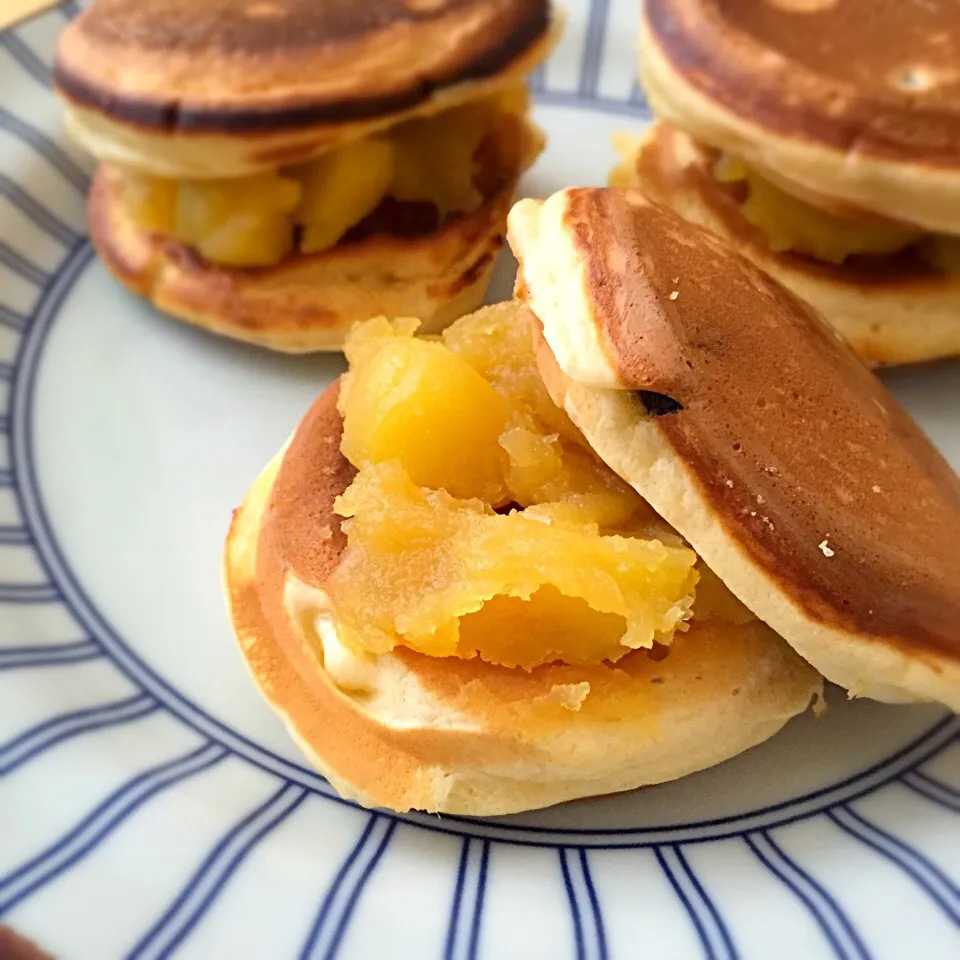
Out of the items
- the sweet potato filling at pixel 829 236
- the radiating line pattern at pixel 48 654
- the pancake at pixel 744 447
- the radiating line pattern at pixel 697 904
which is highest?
the pancake at pixel 744 447

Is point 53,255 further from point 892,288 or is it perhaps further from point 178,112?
point 892,288

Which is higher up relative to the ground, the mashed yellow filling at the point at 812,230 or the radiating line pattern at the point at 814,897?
the mashed yellow filling at the point at 812,230

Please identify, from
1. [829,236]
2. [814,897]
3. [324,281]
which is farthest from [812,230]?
[814,897]

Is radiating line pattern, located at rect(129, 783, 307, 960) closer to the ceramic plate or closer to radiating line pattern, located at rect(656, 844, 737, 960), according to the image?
the ceramic plate

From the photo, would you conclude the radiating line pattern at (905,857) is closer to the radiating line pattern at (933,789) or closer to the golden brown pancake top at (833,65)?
the radiating line pattern at (933,789)

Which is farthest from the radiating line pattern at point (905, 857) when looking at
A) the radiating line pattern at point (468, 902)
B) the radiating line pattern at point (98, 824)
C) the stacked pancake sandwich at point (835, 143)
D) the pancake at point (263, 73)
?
the pancake at point (263, 73)

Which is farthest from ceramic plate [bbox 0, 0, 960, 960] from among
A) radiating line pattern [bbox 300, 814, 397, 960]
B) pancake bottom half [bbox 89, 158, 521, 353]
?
pancake bottom half [bbox 89, 158, 521, 353]
